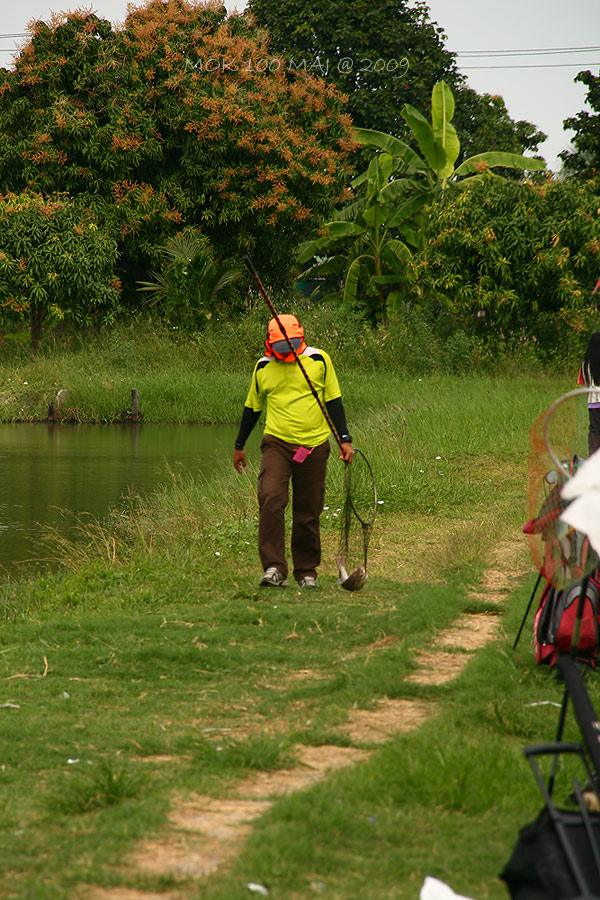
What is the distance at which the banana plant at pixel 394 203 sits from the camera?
1028 inches

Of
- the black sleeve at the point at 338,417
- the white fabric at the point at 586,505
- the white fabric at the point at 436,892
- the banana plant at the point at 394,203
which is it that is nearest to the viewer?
the white fabric at the point at 586,505

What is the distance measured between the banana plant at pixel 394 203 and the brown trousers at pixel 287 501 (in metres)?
18.1

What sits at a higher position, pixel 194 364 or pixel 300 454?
pixel 194 364

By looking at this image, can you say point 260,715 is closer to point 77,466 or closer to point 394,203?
point 77,466

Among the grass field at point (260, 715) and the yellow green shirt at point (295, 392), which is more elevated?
the yellow green shirt at point (295, 392)

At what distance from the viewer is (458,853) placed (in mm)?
3291

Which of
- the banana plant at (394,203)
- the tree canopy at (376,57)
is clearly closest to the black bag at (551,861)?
the banana plant at (394,203)

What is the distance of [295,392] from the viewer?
301 inches

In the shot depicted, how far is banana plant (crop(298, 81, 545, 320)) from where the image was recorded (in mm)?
26109

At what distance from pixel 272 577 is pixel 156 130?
2238cm

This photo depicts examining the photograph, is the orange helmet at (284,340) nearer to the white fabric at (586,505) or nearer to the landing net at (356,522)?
the landing net at (356,522)

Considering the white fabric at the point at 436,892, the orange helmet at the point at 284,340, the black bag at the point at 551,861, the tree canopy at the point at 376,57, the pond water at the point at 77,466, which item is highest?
the tree canopy at the point at 376,57

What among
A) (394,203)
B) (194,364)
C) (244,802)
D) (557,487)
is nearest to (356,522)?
(557,487)

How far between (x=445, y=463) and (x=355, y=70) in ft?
81.6
